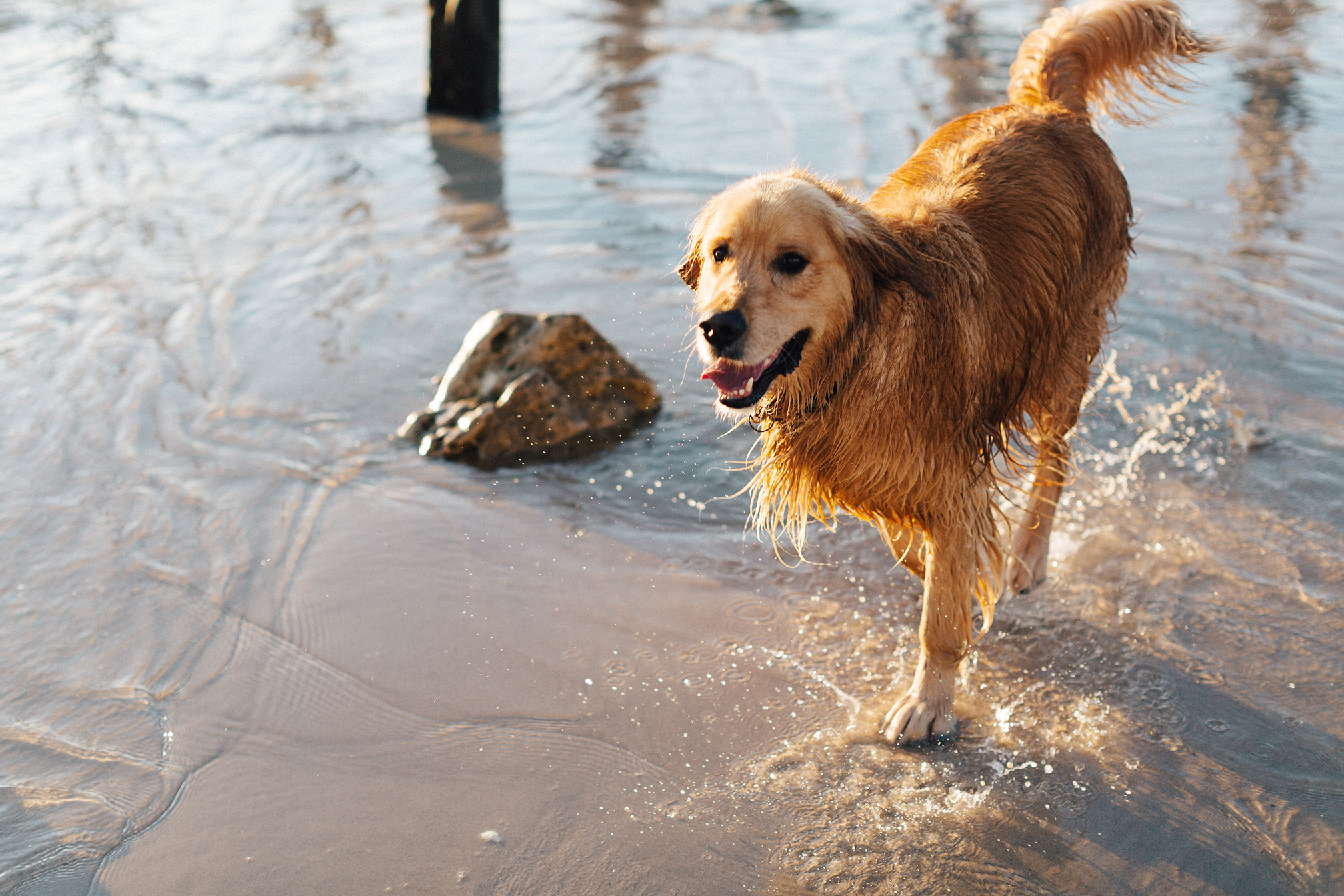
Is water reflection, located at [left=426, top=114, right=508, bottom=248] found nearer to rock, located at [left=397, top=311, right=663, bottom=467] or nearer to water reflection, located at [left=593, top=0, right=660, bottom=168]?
water reflection, located at [left=593, top=0, right=660, bottom=168]

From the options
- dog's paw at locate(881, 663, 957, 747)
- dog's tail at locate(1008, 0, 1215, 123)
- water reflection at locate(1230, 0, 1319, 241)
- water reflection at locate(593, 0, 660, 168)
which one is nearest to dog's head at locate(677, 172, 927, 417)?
dog's paw at locate(881, 663, 957, 747)

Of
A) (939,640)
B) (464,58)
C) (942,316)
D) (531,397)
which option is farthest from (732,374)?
(464,58)

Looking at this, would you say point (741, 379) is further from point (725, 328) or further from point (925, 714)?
point (925, 714)

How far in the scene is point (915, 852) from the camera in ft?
9.89

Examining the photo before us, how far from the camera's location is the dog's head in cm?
280

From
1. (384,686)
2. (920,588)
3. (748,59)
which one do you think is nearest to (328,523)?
(384,686)

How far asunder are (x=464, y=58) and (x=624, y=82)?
1.78 m

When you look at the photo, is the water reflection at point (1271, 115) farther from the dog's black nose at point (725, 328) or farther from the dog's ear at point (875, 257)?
the dog's black nose at point (725, 328)

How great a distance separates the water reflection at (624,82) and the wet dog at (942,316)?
189 inches

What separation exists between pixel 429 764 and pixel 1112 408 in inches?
148

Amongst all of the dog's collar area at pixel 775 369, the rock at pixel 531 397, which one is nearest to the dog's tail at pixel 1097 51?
the dog's collar area at pixel 775 369

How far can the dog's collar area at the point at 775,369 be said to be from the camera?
113 inches

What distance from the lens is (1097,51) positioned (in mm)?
4137

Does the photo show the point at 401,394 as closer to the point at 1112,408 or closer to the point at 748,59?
the point at 1112,408
